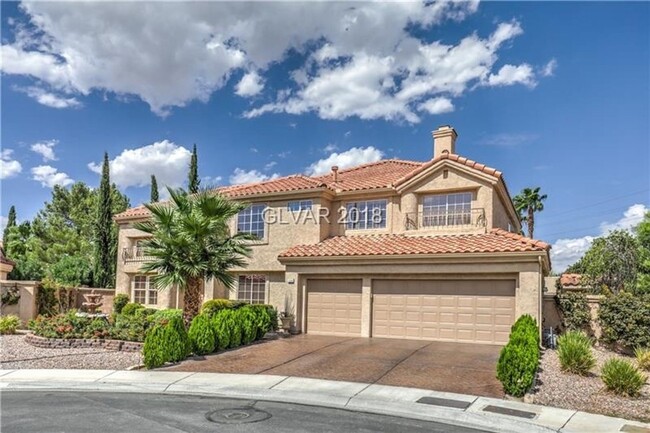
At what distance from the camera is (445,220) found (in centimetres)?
2172

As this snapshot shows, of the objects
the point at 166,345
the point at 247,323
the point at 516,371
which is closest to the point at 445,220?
the point at 247,323

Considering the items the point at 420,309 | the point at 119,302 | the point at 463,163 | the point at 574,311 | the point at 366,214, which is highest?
the point at 463,163

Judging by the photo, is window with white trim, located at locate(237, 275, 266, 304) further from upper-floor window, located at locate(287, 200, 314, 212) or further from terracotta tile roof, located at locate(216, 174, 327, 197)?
terracotta tile roof, located at locate(216, 174, 327, 197)

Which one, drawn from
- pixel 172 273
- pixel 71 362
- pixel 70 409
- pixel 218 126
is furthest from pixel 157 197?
pixel 70 409

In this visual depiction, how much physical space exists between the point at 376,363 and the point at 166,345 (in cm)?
582

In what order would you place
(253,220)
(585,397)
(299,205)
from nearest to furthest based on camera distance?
(585,397) < (299,205) < (253,220)

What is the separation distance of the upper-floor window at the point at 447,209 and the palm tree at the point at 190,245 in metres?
8.37

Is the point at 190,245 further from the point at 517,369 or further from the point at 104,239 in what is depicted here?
the point at 104,239

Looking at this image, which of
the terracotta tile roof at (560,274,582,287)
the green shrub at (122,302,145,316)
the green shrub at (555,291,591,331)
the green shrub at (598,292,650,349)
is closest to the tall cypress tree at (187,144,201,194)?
the green shrub at (122,302,145,316)

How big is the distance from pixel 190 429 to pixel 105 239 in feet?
111

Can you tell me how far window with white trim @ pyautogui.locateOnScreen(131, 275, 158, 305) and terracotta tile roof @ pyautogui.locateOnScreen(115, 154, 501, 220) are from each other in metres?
3.60

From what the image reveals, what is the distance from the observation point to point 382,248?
2023cm

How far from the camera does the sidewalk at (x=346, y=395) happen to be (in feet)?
29.3

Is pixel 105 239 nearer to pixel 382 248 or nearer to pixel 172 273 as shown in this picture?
pixel 172 273
